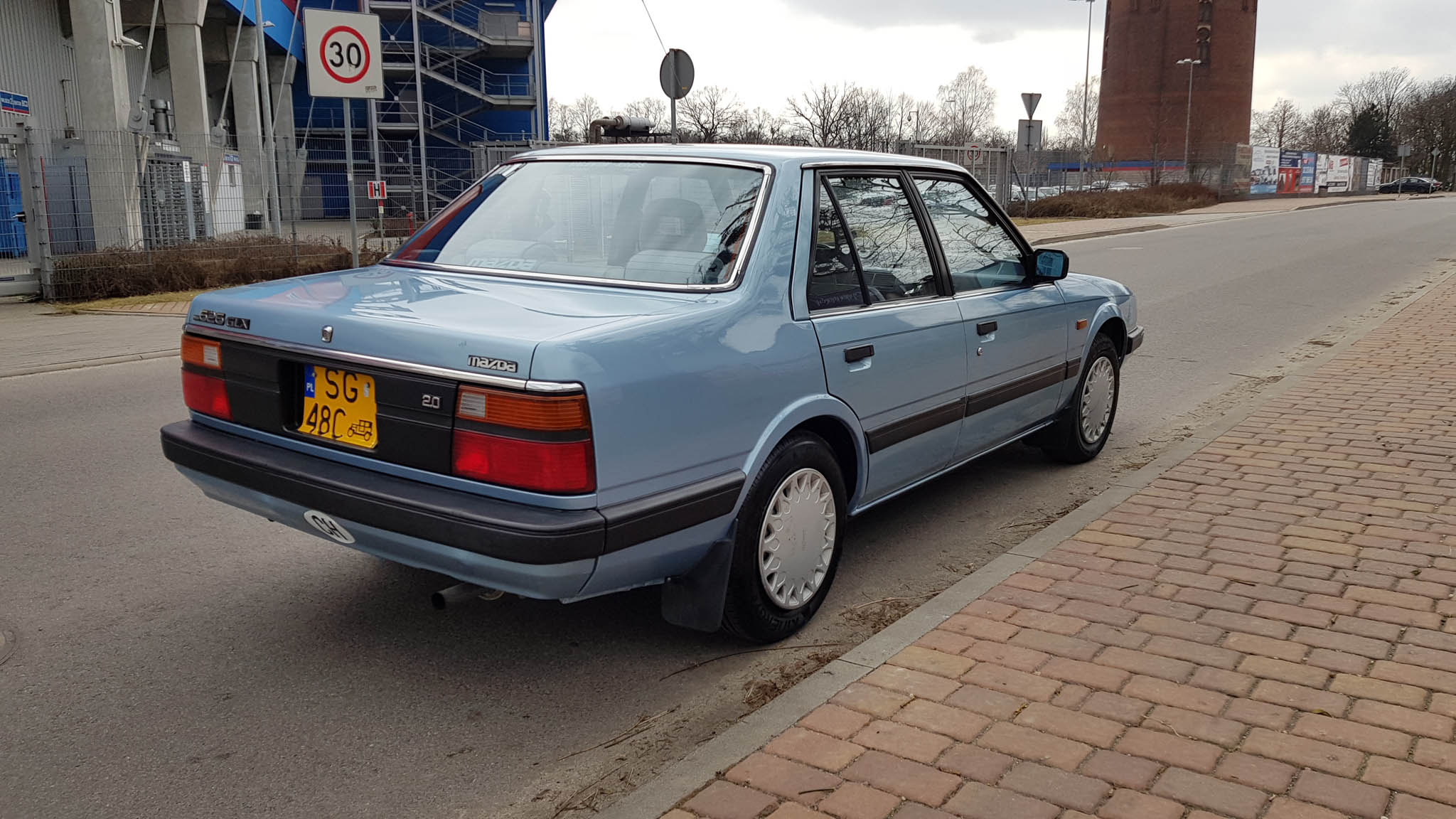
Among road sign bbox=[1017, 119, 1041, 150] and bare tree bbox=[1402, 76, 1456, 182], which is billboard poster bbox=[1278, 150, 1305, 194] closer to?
bare tree bbox=[1402, 76, 1456, 182]

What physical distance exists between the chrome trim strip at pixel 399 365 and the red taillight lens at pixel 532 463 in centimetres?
14

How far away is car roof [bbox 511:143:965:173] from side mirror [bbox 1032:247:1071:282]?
0.99 meters

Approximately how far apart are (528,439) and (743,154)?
1.62m

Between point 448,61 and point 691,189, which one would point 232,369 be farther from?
point 448,61

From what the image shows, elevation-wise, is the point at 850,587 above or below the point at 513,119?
below

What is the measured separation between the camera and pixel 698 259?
3754 mm

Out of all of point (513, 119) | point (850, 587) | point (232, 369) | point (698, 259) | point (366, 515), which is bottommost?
point (850, 587)

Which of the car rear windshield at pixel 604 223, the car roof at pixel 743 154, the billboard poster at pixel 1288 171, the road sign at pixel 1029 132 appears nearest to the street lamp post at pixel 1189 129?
the billboard poster at pixel 1288 171

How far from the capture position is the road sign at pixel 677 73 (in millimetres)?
12680

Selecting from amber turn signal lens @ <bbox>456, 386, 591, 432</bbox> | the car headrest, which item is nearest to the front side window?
the car headrest

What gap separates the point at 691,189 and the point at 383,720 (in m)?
2.01

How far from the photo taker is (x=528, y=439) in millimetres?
2994

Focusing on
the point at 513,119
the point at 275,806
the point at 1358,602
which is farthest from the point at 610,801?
the point at 513,119

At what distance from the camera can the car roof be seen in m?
4.09
